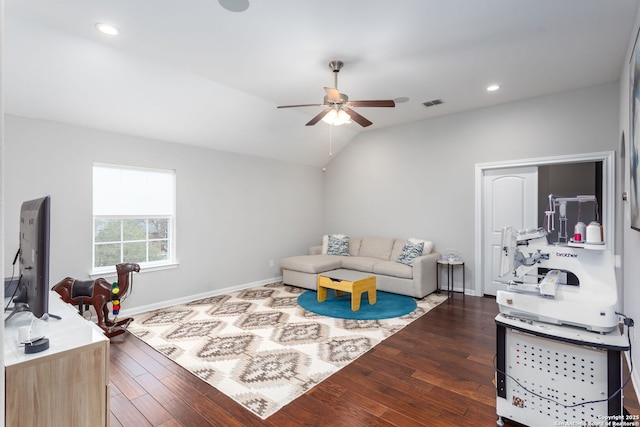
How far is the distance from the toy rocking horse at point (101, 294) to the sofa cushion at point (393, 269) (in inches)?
135

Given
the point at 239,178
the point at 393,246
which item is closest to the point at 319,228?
the point at 393,246

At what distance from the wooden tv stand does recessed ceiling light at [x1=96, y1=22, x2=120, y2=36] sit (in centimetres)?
240

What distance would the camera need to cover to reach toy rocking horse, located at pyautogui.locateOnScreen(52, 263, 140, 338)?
3131 mm

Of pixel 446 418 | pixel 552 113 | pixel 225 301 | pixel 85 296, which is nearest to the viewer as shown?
pixel 446 418

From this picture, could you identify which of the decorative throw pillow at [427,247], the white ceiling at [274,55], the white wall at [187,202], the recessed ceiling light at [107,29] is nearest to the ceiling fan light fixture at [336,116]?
the white ceiling at [274,55]

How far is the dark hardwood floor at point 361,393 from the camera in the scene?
6.71 ft

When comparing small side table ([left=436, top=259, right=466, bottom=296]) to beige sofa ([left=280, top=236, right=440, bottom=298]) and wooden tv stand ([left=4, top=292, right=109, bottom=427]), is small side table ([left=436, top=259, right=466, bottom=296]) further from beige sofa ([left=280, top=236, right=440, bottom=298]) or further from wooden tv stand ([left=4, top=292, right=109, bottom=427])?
wooden tv stand ([left=4, top=292, right=109, bottom=427])

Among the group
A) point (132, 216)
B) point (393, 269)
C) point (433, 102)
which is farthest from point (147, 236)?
point (433, 102)

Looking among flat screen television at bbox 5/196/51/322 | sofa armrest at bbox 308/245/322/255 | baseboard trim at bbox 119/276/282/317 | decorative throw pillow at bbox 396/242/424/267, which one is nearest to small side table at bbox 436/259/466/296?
decorative throw pillow at bbox 396/242/424/267

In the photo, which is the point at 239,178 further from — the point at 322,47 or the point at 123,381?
the point at 123,381

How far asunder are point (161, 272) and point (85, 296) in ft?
3.87

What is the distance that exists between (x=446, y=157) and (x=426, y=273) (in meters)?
1.95

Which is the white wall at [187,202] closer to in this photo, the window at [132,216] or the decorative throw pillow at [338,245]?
the window at [132,216]

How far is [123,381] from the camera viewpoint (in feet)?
8.21
